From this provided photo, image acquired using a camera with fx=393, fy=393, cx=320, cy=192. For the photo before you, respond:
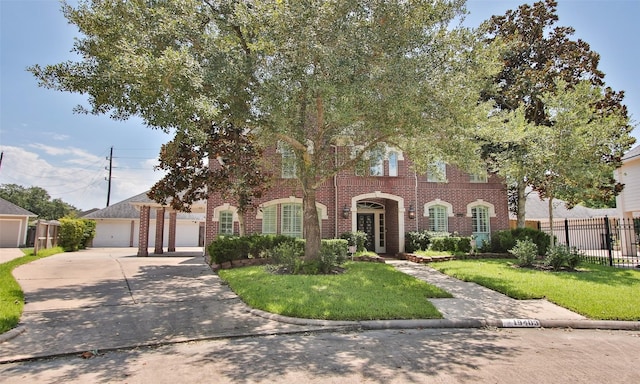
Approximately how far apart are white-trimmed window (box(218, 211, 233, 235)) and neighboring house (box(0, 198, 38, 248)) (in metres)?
23.9

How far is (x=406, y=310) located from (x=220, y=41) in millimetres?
7658

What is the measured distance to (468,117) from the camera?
1043 cm

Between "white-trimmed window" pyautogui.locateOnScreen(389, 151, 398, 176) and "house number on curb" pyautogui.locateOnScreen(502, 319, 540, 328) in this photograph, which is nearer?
"house number on curb" pyautogui.locateOnScreen(502, 319, 540, 328)

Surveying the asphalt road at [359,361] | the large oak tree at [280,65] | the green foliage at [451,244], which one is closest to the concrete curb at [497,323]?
the asphalt road at [359,361]

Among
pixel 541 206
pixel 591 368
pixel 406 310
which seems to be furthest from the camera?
pixel 541 206

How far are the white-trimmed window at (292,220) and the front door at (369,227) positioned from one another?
3.56 m

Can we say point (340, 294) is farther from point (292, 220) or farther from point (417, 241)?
point (417, 241)

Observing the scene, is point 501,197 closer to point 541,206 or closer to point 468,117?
point 468,117

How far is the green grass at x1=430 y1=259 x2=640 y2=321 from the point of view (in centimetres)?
840

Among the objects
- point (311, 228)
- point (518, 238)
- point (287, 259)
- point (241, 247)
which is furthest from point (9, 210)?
point (518, 238)

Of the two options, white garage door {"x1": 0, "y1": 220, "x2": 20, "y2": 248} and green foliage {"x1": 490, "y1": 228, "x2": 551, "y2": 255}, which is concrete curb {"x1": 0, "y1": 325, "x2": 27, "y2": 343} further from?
white garage door {"x1": 0, "y1": 220, "x2": 20, "y2": 248}

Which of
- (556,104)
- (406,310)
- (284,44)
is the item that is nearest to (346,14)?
(284,44)

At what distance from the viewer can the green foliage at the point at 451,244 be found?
18250 mm

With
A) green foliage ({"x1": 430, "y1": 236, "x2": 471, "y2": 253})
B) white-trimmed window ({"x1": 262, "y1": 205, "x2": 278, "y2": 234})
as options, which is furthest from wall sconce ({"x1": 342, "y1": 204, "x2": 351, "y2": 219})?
green foliage ({"x1": 430, "y1": 236, "x2": 471, "y2": 253})
